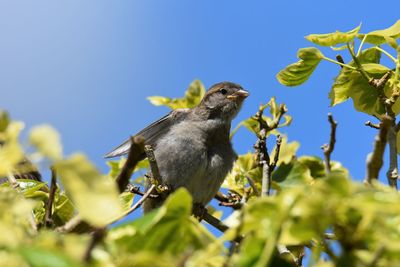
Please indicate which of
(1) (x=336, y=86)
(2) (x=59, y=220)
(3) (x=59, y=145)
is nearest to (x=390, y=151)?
(1) (x=336, y=86)

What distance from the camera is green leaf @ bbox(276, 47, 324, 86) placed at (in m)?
1.81

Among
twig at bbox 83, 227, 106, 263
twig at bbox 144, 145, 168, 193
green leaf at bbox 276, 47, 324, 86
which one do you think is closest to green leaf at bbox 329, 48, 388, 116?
green leaf at bbox 276, 47, 324, 86

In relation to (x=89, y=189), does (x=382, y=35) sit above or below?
above

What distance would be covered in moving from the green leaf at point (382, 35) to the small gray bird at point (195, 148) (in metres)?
1.68

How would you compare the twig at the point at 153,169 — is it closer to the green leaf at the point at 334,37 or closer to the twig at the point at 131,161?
the green leaf at the point at 334,37

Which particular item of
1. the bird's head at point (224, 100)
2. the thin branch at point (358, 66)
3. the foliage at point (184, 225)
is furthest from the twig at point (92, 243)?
the bird's head at point (224, 100)

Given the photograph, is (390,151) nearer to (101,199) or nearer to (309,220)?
(309,220)

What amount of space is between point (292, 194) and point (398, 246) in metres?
0.12

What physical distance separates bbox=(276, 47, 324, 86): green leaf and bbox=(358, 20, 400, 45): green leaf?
15 cm

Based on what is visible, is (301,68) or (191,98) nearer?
(301,68)

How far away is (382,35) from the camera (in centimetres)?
173

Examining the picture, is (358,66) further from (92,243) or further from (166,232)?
(92,243)

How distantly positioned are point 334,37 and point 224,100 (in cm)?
296

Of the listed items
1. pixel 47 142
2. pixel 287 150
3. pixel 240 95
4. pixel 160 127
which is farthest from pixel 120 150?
pixel 47 142
